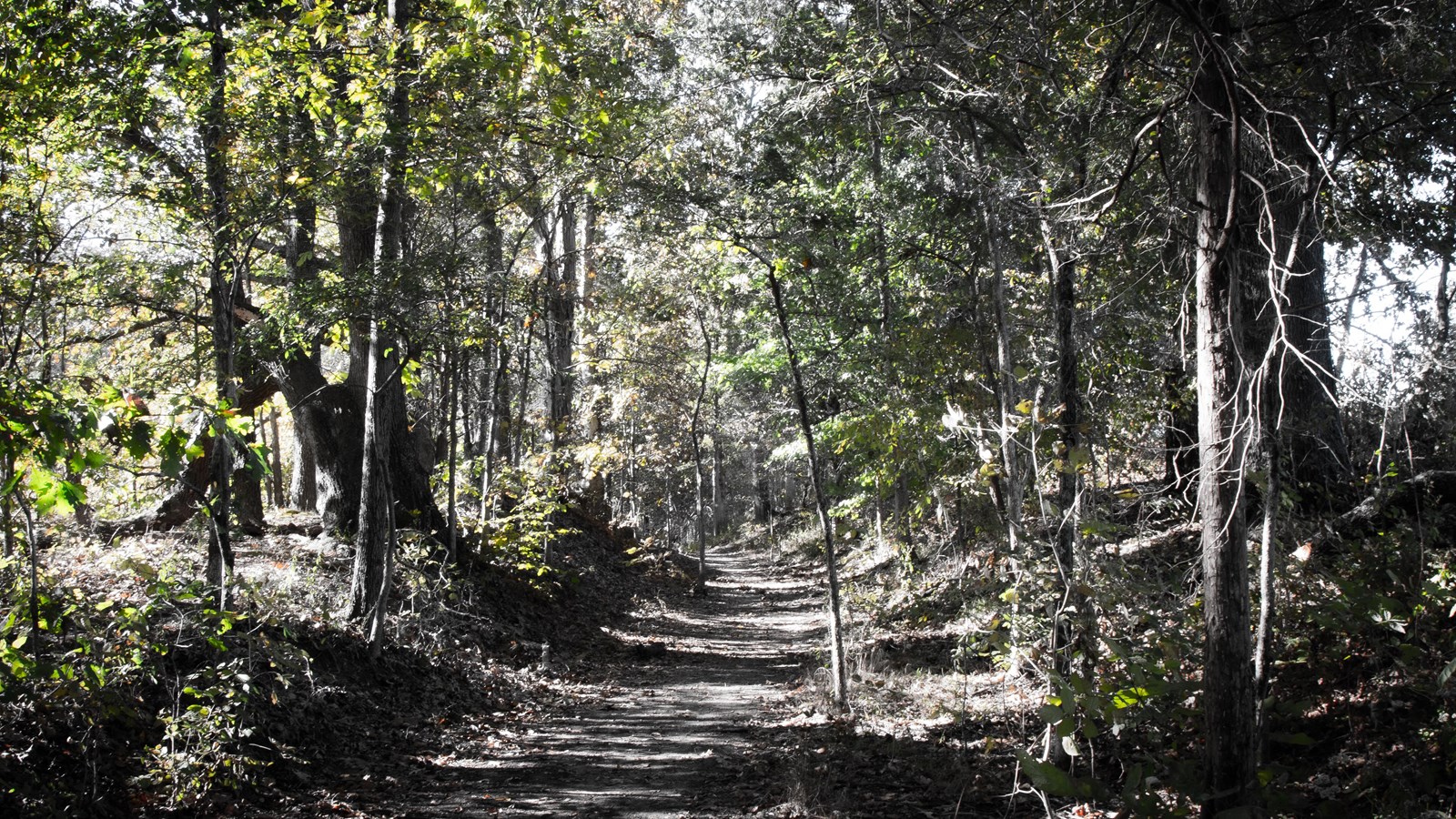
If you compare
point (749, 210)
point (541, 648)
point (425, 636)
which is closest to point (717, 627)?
point (541, 648)

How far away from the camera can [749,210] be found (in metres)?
9.67

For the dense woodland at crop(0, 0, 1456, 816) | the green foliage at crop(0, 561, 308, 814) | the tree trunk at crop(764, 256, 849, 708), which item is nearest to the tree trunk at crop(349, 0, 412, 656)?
the dense woodland at crop(0, 0, 1456, 816)

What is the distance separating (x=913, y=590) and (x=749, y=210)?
775 centimetres

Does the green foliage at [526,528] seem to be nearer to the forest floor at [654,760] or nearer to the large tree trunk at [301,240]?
the forest floor at [654,760]

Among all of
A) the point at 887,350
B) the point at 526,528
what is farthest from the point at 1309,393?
the point at 526,528

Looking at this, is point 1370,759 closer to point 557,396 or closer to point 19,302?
point 19,302

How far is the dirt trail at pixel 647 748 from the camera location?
19.5ft

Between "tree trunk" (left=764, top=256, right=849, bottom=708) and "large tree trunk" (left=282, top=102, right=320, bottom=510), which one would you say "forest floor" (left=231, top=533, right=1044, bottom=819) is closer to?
"tree trunk" (left=764, top=256, right=849, bottom=708)

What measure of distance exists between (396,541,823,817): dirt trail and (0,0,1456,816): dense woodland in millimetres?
1128

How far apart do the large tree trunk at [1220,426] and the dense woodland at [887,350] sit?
22 millimetres

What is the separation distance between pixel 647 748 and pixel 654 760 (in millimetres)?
376

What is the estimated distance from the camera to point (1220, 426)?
4383mm

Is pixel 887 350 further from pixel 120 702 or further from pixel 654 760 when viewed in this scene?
pixel 120 702

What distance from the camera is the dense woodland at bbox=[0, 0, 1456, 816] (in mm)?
4434
